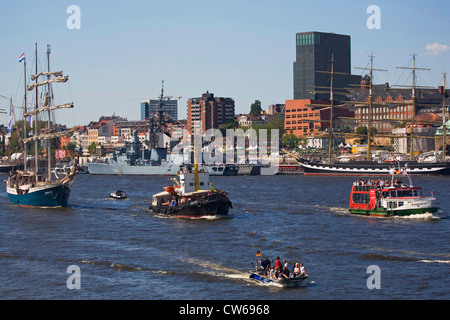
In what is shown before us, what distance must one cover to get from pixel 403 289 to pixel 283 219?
3065cm

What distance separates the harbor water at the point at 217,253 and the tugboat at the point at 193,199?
1.28 metres

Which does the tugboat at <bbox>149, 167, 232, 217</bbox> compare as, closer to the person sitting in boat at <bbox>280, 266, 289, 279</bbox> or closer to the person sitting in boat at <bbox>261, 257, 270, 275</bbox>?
the person sitting in boat at <bbox>261, 257, 270, 275</bbox>

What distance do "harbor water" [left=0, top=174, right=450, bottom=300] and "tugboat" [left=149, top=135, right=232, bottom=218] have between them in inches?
50.6

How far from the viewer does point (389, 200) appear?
66.4m

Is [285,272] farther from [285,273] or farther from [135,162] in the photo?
[135,162]

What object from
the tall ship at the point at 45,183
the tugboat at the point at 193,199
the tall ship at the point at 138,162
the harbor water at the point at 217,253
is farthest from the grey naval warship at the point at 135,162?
the tugboat at the point at 193,199

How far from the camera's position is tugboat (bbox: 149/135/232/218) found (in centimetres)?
6756

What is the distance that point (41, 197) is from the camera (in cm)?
8044

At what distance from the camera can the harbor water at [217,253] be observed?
126 feet

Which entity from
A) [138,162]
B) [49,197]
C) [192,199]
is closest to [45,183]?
[49,197]

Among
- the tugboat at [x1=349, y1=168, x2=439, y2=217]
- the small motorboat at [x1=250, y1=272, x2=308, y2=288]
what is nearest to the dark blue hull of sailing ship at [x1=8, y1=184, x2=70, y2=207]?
the tugboat at [x1=349, y1=168, x2=439, y2=217]

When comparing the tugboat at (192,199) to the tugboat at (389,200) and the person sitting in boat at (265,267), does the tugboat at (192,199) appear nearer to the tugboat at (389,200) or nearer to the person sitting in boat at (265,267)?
the tugboat at (389,200)
